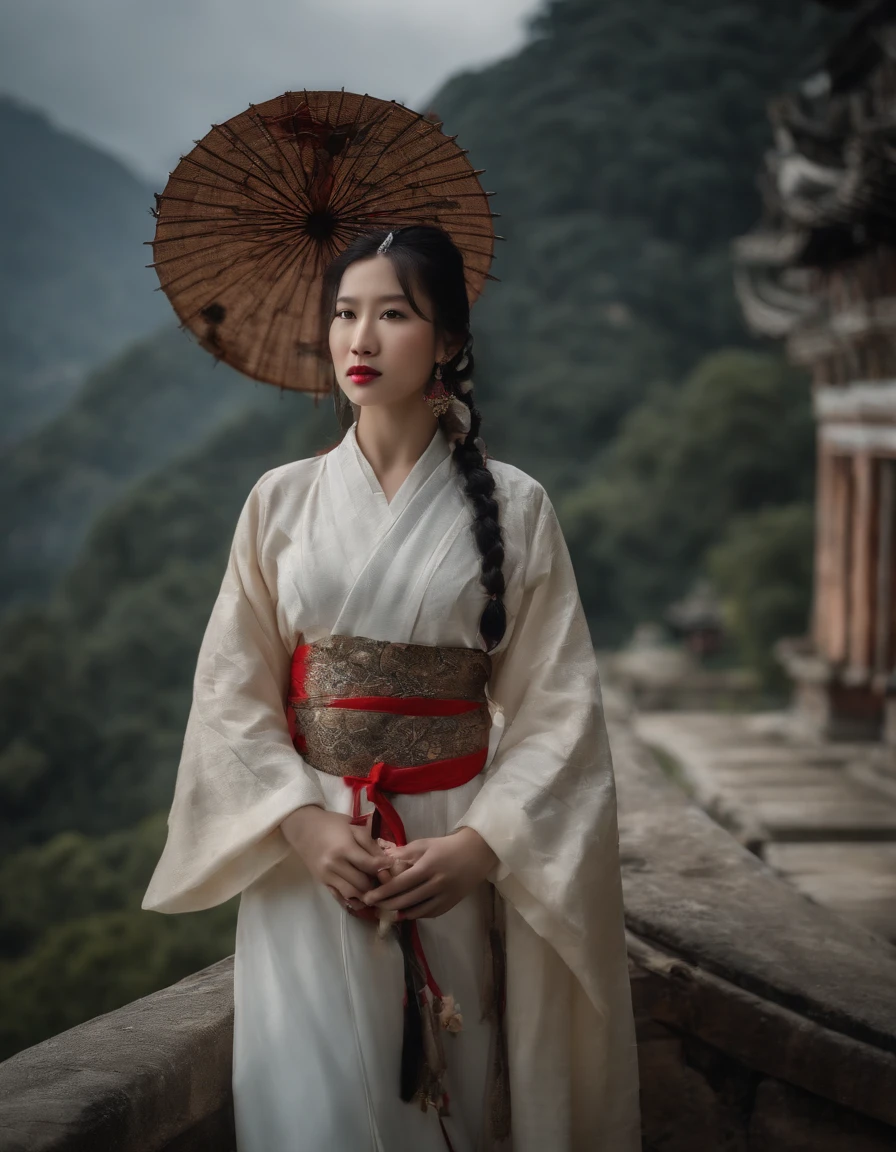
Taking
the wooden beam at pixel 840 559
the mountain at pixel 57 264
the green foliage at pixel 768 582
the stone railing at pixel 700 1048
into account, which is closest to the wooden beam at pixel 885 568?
the wooden beam at pixel 840 559

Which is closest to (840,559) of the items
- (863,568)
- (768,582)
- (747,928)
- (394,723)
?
(863,568)

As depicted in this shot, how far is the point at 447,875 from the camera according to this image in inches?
65.2

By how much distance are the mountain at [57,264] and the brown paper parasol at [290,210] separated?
4150cm

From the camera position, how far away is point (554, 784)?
5.81 ft

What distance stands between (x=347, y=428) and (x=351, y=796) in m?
0.62

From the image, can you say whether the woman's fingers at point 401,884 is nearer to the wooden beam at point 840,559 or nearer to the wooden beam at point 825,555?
the wooden beam at point 840,559

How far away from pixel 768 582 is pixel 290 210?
726 inches

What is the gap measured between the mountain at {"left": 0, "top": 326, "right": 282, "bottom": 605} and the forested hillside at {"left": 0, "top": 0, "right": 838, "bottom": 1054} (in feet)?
0.73

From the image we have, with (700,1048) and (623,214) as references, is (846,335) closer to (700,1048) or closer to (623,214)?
(700,1048)

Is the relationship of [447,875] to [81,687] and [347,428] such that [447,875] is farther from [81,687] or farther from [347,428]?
[81,687]

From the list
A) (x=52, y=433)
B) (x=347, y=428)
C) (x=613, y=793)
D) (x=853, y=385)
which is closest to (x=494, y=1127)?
(x=613, y=793)

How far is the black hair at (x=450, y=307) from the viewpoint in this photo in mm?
1782

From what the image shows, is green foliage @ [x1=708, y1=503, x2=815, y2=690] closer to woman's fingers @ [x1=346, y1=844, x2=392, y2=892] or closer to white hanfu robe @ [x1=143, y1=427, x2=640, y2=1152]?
white hanfu robe @ [x1=143, y1=427, x2=640, y2=1152]

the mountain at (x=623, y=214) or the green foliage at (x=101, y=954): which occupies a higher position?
the mountain at (x=623, y=214)
